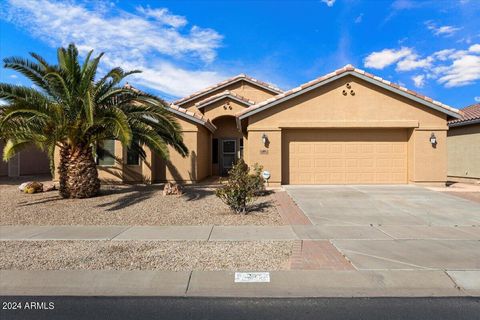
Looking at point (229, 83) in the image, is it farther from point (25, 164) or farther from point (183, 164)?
point (25, 164)

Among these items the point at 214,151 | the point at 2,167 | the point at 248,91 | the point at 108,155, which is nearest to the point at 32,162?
the point at 2,167

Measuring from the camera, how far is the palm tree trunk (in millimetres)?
12156

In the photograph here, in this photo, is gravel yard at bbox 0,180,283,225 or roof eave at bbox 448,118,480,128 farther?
roof eave at bbox 448,118,480,128

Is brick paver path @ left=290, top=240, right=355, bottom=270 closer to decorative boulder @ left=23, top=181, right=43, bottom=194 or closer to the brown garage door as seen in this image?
the brown garage door

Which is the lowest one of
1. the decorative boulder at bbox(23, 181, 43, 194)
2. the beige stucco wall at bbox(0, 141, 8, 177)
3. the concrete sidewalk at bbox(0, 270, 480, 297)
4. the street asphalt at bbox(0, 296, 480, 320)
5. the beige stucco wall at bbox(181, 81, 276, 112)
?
the street asphalt at bbox(0, 296, 480, 320)

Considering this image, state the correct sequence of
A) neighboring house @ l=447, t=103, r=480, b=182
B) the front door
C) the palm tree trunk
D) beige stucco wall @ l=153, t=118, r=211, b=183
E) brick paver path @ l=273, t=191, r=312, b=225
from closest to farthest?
brick paver path @ l=273, t=191, r=312, b=225, the palm tree trunk, beige stucco wall @ l=153, t=118, r=211, b=183, neighboring house @ l=447, t=103, r=480, b=182, the front door

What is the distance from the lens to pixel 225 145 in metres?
23.2

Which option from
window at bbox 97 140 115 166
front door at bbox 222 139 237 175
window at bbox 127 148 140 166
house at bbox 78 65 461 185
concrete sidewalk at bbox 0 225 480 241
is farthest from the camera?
front door at bbox 222 139 237 175

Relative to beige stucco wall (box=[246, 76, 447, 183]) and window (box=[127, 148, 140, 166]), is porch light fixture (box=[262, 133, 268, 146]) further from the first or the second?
window (box=[127, 148, 140, 166])

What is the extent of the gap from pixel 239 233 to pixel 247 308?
3.57 metres

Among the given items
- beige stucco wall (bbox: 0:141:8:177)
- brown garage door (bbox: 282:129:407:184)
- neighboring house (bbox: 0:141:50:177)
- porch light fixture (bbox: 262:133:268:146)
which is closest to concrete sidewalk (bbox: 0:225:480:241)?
porch light fixture (bbox: 262:133:268:146)

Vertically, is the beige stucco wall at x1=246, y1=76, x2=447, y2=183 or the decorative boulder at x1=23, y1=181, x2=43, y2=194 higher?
the beige stucco wall at x1=246, y1=76, x2=447, y2=183

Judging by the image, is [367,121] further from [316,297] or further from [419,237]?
[316,297]

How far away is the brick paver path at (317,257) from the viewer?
5770 millimetres
